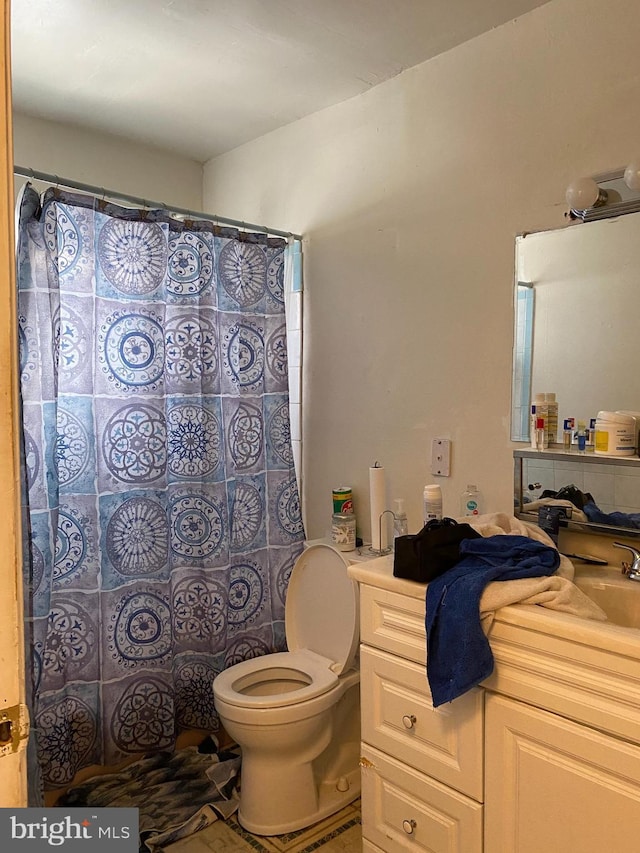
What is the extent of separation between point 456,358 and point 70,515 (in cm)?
129

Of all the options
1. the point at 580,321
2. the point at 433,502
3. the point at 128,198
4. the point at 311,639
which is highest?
the point at 128,198

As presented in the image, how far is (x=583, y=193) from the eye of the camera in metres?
1.60

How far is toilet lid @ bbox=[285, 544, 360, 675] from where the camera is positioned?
2064mm

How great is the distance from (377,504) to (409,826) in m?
0.92

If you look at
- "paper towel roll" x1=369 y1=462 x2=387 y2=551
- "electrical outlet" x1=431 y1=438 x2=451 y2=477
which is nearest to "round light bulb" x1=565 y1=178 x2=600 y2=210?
"electrical outlet" x1=431 y1=438 x2=451 y2=477

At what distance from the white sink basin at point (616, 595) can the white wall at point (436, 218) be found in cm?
40

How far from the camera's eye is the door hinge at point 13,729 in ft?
2.14

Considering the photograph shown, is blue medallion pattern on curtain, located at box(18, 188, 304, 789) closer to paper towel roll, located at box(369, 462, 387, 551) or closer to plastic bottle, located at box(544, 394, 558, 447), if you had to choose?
paper towel roll, located at box(369, 462, 387, 551)

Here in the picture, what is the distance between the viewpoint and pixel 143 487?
2.13 metres

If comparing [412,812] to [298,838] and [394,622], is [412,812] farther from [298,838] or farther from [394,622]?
[298,838]

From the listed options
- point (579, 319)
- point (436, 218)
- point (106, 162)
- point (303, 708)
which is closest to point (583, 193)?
point (579, 319)

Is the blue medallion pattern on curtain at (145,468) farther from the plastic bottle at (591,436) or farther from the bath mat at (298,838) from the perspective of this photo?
the plastic bottle at (591,436)

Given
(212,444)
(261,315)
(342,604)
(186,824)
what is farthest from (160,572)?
(261,315)

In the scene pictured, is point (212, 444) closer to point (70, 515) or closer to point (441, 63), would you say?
point (70, 515)
